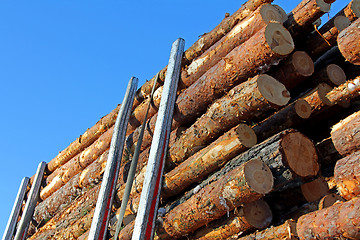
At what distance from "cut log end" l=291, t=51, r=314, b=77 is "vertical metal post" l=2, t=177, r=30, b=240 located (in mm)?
7437

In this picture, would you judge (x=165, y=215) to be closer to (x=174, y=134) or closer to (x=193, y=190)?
(x=193, y=190)

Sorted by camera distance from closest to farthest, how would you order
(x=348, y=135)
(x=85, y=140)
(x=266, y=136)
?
(x=348, y=135), (x=266, y=136), (x=85, y=140)

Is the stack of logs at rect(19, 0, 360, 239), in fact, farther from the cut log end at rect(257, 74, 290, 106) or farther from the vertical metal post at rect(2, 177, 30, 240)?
the vertical metal post at rect(2, 177, 30, 240)

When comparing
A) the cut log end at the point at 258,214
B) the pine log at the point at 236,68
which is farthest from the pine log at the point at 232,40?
the cut log end at the point at 258,214

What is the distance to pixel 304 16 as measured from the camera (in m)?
4.30

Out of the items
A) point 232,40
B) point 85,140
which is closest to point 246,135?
point 232,40

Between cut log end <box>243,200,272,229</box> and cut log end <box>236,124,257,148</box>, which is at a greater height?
cut log end <box>236,124,257,148</box>

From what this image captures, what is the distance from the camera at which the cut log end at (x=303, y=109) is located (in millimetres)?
3990

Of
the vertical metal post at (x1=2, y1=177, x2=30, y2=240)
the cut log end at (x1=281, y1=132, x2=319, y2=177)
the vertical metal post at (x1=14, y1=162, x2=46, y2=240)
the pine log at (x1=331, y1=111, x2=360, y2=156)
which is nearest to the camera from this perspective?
the pine log at (x1=331, y1=111, x2=360, y2=156)

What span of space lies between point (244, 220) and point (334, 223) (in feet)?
3.17

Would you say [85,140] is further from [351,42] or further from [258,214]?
[351,42]

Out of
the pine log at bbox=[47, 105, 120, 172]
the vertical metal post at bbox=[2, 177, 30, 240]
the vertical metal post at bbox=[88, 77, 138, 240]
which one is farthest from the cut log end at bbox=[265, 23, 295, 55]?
the vertical metal post at bbox=[2, 177, 30, 240]

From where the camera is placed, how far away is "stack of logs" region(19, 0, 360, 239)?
334 cm

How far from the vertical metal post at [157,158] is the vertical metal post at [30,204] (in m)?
4.57
